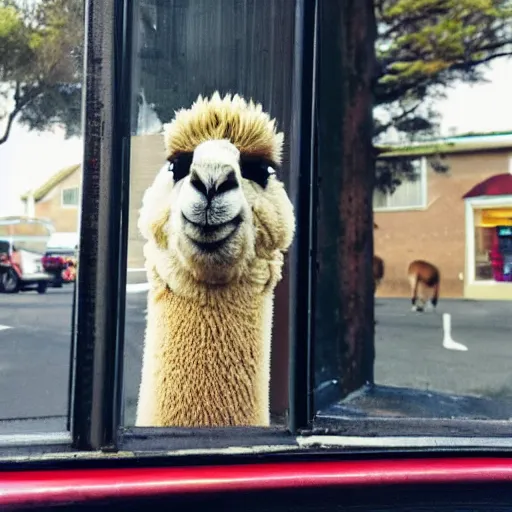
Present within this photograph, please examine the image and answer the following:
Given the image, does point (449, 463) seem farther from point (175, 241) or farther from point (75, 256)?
point (75, 256)

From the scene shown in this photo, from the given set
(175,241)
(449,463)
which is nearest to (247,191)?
(175,241)

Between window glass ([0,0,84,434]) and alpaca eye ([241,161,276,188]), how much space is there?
1.80ft

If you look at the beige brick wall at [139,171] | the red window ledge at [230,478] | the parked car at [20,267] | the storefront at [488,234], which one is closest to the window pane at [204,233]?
the beige brick wall at [139,171]

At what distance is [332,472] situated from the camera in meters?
2.07

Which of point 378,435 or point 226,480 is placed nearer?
point 226,480

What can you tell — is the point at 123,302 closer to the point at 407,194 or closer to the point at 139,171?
the point at 139,171

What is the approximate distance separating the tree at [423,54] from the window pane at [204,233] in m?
0.38

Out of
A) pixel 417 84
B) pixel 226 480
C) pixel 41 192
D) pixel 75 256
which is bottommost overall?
pixel 226 480

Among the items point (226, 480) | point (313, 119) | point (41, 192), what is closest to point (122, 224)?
point (41, 192)

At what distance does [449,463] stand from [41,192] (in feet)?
5.46

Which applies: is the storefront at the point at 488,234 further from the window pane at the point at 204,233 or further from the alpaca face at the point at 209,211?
the alpaca face at the point at 209,211

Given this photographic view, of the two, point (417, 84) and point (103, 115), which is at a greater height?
point (417, 84)

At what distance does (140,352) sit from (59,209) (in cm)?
56

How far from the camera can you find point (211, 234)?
82.0 inches
